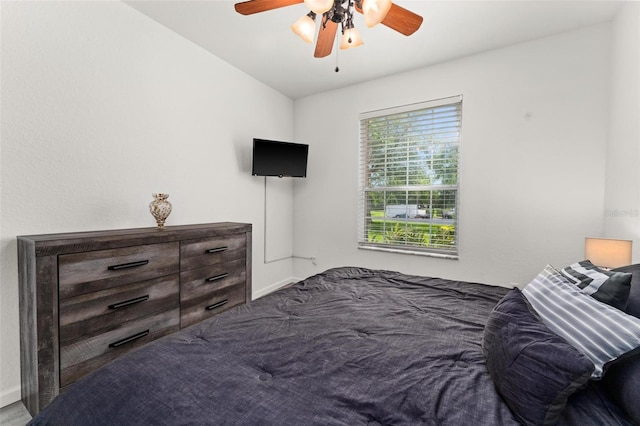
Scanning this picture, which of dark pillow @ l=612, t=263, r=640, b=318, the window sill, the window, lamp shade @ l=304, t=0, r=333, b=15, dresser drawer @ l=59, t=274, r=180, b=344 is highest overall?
lamp shade @ l=304, t=0, r=333, b=15

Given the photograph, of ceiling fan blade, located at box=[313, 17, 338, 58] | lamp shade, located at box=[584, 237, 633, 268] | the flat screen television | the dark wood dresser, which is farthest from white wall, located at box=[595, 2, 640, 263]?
the dark wood dresser

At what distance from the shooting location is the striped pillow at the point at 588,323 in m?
0.81

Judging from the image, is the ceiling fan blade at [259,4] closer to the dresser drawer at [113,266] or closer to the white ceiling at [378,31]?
the white ceiling at [378,31]

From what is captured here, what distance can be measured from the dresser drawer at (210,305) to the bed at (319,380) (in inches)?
37.5

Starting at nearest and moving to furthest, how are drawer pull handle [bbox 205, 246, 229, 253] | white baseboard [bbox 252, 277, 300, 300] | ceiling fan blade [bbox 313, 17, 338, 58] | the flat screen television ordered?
ceiling fan blade [bbox 313, 17, 338, 58], drawer pull handle [bbox 205, 246, 229, 253], the flat screen television, white baseboard [bbox 252, 277, 300, 300]

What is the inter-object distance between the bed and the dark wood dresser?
2.71 feet

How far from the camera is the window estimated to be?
A: 307 centimetres

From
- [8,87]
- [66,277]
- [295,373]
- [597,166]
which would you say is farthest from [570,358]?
[8,87]

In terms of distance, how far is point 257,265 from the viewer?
358 cm

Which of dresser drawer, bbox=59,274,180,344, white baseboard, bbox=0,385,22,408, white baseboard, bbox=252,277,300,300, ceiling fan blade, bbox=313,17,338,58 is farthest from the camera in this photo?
white baseboard, bbox=252,277,300,300

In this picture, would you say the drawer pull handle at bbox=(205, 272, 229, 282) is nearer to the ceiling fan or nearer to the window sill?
the window sill

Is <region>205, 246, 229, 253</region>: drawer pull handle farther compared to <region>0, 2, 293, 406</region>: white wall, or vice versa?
<region>205, 246, 229, 253</region>: drawer pull handle

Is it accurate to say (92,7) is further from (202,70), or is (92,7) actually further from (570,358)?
(570,358)

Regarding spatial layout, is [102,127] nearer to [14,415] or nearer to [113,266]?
[113,266]
